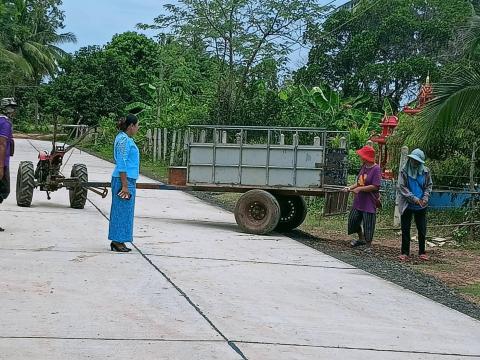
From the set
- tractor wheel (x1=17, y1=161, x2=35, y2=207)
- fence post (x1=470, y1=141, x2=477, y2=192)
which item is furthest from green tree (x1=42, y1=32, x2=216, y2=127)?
fence post (x1=470, y1=141, x2=477, y2=192)

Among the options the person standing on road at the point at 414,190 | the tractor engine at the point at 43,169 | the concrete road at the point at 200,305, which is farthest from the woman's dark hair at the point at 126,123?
the tractor engine at the point at 43,169

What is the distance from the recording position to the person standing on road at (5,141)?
35.4ft

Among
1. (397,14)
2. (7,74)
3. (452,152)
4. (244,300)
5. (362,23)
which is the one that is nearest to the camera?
(244,300)

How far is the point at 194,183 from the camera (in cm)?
1339

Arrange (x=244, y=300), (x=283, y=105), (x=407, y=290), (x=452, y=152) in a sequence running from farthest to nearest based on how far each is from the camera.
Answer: (x=283, y=105) < (x=452, y=152) < (x=407, y=290) < (x=244, y=300)

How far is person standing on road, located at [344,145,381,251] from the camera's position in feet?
38.9

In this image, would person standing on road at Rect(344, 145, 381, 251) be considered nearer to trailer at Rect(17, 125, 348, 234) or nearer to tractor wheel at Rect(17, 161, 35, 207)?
trailer at Rect(17, 125, 348, 234)

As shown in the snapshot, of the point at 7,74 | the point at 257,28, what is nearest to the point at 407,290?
the point at 257,28

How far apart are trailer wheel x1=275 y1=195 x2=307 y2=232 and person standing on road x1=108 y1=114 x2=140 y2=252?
179 inches

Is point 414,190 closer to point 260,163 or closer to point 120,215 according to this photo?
point 260,163

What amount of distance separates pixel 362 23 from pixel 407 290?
43138 mm

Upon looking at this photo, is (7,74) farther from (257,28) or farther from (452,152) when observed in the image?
(452,152)

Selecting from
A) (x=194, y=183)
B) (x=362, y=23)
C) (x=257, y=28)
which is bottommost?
(x=194, y=183)

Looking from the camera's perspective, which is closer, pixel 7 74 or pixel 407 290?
pixel 407 290
